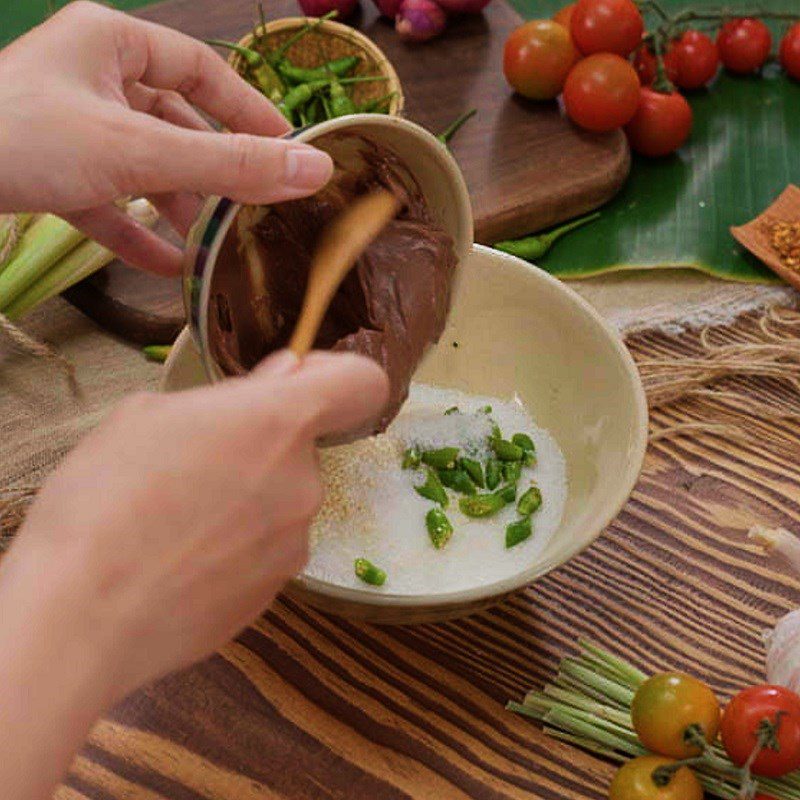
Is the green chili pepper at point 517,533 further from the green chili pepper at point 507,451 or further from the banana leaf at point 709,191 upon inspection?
the banana leaf at point 709,191

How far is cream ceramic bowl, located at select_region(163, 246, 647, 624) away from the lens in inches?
53.2

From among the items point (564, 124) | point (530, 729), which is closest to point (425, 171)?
point (530, 729)

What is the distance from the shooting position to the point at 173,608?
2.90 feet

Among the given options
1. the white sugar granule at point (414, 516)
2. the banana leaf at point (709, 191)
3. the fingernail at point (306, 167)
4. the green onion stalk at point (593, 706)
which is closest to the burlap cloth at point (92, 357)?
the banana leaf at point (709, 191)

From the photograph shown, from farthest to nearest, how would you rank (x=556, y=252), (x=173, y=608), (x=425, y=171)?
(x=556, y=252), (x=425, y=171), (x=173, y=608)

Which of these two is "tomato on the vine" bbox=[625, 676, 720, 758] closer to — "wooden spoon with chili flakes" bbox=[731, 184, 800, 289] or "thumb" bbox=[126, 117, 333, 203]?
"thumb" bbox=[126, 117, 333, 203]

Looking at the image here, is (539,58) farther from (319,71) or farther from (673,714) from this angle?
(673,714)

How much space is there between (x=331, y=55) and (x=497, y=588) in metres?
1.34

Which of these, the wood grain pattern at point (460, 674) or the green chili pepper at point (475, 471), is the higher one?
the green chili pepper at point (475, 471)

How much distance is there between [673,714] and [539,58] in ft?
4.51

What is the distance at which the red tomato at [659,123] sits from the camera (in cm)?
230

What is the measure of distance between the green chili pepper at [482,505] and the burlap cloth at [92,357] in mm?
526

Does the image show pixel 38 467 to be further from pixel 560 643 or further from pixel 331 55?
pixel 331 55

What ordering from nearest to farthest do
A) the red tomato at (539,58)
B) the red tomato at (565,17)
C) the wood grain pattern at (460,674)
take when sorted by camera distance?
1. the wood grain pattern at (460,674)
2. the red tomato at (539,58)
3. the red tomato at (565,17)
